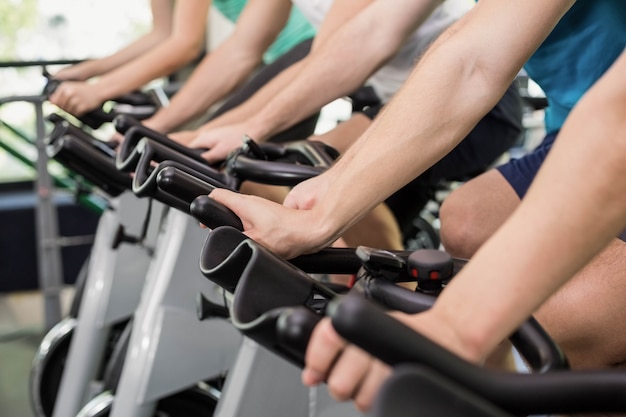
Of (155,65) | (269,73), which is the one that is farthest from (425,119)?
(155,65)

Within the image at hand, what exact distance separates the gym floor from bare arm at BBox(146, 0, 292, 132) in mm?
1236

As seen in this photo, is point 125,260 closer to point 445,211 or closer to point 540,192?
point 445,211

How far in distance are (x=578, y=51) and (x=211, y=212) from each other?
28.3 inches

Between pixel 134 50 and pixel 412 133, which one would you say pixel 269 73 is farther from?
pixel 412 133

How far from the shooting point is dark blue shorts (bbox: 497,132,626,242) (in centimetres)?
145

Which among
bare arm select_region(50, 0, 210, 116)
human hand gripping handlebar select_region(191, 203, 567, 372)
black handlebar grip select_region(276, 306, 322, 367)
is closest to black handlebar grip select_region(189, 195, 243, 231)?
human hand gripping handlebar select_region(191, 203, 567, 372)

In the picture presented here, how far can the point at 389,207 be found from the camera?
6.87 ft

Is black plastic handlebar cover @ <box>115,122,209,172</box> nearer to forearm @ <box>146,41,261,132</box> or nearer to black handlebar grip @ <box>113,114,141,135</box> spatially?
black handlebar grip @ <box>113,114,141,135</box>

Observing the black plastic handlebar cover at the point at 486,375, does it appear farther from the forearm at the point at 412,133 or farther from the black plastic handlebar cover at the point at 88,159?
the black plastic handlebar cover at the point at 88,159

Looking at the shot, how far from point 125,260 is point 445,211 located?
3.36ft

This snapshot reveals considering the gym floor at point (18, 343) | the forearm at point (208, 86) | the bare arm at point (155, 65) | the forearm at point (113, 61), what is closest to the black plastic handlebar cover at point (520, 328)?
the forearm at point (208, 86)

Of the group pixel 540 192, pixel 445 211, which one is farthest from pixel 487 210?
pixel 540 192

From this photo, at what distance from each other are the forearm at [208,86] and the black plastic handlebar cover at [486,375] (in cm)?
180

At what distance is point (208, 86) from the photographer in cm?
237
